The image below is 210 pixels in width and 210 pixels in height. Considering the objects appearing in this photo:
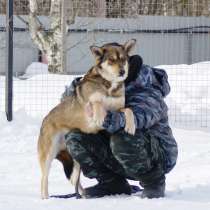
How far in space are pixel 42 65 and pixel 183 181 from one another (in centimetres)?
1077

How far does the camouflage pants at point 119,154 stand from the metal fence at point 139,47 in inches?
212

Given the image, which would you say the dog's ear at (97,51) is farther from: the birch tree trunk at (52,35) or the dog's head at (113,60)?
the birch tree trunk at (52,35)

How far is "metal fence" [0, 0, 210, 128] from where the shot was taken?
37.3 ft

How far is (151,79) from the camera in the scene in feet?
17.4

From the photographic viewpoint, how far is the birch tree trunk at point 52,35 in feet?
43.6

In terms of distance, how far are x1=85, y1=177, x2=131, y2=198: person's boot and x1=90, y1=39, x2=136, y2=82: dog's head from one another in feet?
2.71

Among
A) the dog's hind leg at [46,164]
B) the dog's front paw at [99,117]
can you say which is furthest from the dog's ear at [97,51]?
the dog's hind leg at [46,164]

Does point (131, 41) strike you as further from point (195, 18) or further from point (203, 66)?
point (195, 18)

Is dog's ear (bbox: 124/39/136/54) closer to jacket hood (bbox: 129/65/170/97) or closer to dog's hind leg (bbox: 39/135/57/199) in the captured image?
jacket hood (bbox: 129/65/170/97)

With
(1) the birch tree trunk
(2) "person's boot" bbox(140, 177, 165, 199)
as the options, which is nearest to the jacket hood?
(2) "person's boot" bbox(140, 177, 165, 199)

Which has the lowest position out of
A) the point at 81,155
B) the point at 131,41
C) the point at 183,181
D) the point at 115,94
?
the point at 183,181

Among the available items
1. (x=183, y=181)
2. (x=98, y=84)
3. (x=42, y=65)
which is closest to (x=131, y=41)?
(x=98, y=84)

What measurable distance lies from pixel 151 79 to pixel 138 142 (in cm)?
49

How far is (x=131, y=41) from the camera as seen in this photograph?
A: 5.27m
